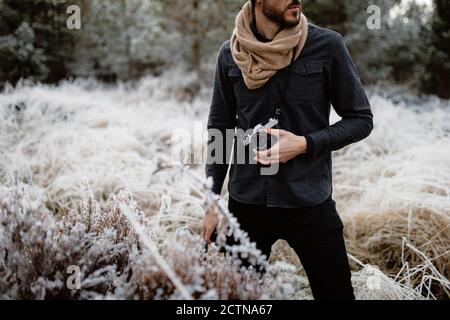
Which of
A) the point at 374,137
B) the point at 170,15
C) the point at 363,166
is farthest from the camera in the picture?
the point at 170,15

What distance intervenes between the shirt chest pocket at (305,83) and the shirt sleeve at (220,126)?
33cm

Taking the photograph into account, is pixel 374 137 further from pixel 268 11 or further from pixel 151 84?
pixel 151 84

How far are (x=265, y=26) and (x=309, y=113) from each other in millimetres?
425

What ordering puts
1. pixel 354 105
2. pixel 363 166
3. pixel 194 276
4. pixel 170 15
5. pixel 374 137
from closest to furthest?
1. pixel 194 276
2. pixel 354 105
3. pixel 363 166
4. pixel 374 137
5. pixel 170 15

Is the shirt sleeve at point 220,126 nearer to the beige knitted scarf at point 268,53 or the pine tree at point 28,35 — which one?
the beige knitted scarf at point 268,53

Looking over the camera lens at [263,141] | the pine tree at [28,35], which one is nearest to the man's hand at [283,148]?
the camera lens at [263,141]

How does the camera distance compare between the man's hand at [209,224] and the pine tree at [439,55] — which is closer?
the man's hand at [209,224]

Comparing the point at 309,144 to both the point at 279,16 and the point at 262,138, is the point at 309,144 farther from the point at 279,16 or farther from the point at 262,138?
the point at 279,16

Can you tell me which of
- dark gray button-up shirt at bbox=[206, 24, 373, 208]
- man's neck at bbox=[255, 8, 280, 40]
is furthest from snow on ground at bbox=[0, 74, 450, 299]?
man's neck at bbox=[255, 8, 280, 40]

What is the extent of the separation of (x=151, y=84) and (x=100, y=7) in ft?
8.81

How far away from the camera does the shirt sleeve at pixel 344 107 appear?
161cm

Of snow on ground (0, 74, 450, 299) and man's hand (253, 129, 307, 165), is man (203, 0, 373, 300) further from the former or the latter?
snow on ground (0, 74, 450, 299)
